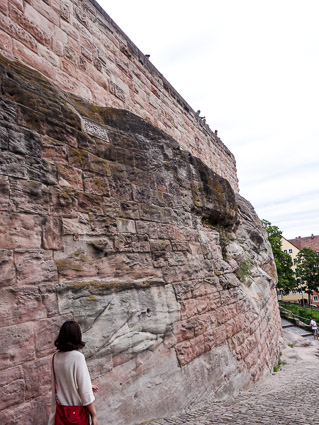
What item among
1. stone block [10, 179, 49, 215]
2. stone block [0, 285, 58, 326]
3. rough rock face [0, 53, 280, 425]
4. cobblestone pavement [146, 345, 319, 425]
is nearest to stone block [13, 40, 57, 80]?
rough rock face [0, 53, 280, 425]

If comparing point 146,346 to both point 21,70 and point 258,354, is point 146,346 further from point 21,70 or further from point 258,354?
point 258,354

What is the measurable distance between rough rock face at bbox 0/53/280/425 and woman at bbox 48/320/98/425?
2.00ft

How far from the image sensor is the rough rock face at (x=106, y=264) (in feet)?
9.74

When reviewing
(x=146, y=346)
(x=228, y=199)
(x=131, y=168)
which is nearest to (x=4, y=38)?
(x=131, y=168)

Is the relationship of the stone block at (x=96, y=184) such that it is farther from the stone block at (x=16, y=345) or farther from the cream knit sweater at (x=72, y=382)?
the cream knit sweater at (x=72, y=382)

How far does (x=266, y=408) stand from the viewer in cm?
445

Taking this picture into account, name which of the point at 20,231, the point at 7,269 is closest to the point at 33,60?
the point at 20,231

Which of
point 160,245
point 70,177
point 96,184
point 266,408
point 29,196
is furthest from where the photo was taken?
point 160,245

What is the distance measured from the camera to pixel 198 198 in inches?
233

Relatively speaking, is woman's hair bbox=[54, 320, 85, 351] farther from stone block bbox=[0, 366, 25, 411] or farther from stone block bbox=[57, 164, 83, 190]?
stone block bbox=[57, 164, 83, 190]

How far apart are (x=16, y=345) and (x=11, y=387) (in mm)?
305

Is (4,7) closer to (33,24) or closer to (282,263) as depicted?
(33,24)

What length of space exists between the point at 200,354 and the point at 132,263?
5.65ft

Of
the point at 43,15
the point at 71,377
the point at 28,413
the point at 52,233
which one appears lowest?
the point at 28,413
